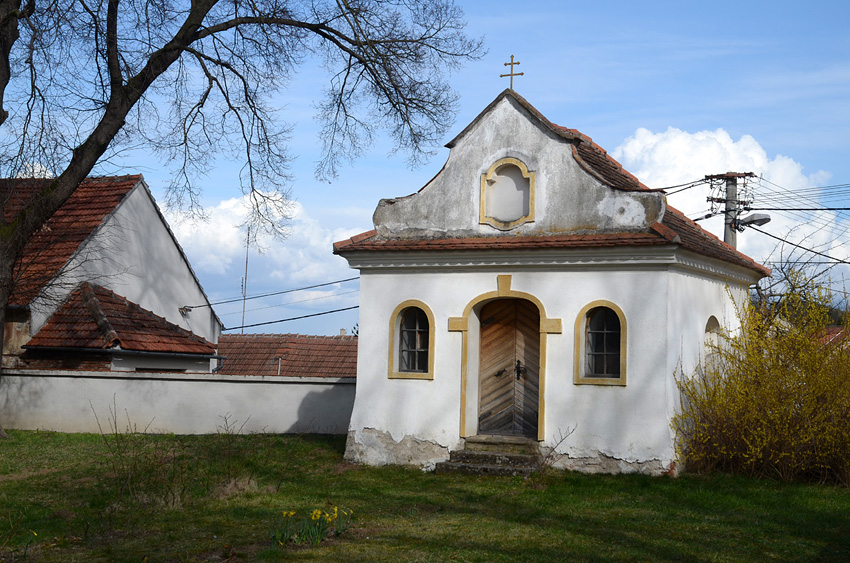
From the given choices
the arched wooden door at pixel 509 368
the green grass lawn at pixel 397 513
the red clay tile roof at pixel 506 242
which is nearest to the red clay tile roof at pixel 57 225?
the green grass lawn at pixel 397 513

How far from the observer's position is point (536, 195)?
14.5 metres

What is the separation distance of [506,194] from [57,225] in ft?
42.6

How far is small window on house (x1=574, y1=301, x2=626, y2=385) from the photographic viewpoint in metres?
13.8

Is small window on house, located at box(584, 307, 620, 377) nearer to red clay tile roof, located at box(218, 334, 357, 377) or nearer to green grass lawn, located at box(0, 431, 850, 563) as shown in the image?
green grass lawn, located at box(0, 431, 850, 563)

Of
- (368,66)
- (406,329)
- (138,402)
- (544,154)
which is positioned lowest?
(138,402)

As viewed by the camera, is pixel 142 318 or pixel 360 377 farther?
pixel 142 318

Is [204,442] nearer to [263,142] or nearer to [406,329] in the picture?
[406,329]

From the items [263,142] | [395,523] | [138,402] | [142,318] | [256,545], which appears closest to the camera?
[256,545]

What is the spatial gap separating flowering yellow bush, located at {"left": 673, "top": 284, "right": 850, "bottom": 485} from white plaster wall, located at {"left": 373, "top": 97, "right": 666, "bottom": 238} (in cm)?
275

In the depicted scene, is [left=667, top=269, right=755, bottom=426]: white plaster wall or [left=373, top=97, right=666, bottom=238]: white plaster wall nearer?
[left=667, top=269, right=755, bottom=426]: white plaster wall

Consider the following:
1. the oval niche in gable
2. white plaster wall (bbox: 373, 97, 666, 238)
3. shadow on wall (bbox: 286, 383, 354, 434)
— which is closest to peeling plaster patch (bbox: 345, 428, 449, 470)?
white plaster wall (bbox: 373, 97, 666, 238)

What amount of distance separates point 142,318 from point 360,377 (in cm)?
858

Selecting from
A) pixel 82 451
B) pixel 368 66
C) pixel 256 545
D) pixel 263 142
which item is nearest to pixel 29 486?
pixel 82 451

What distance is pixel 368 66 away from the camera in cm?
1708
